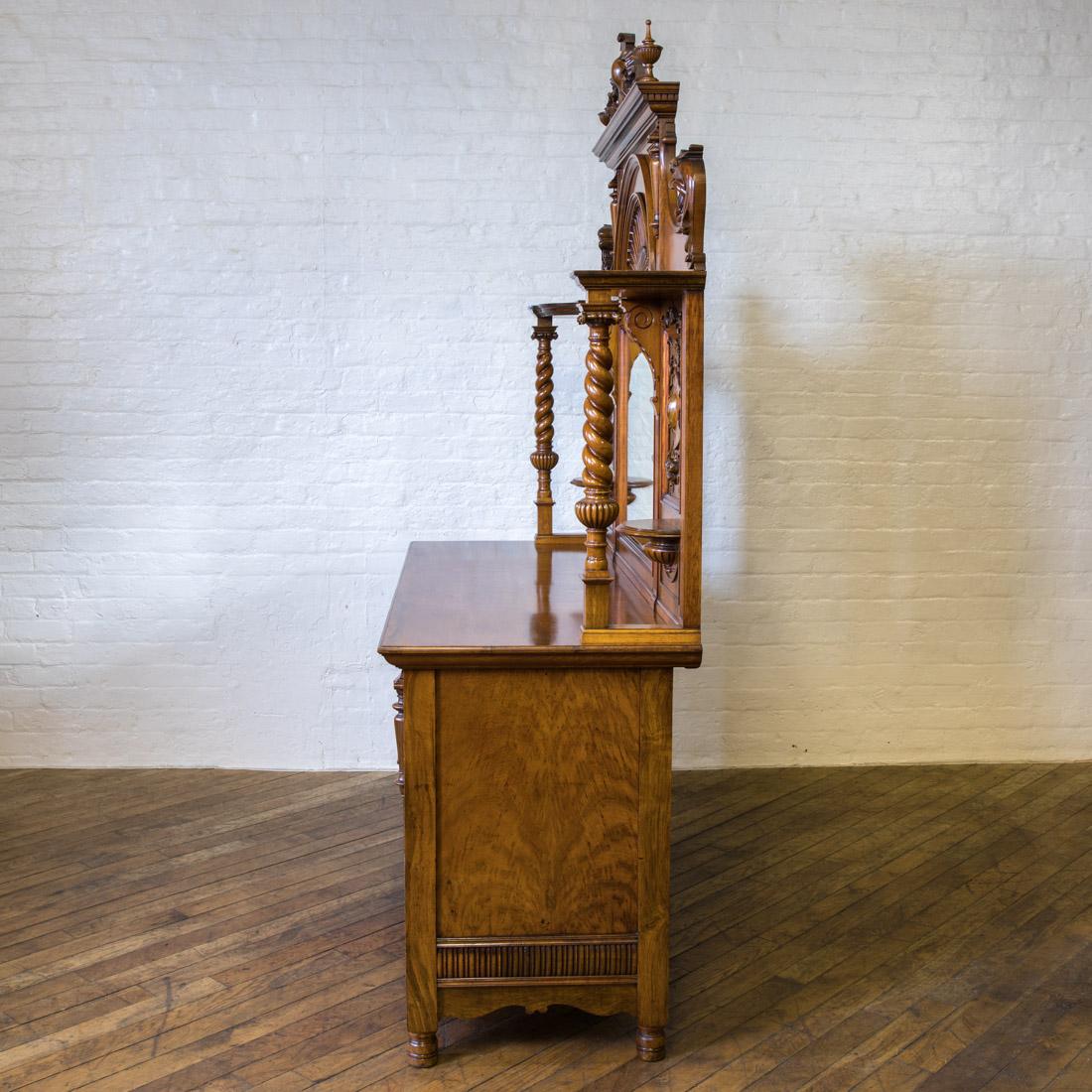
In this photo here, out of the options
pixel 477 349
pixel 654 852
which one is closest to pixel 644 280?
pixel 654 852

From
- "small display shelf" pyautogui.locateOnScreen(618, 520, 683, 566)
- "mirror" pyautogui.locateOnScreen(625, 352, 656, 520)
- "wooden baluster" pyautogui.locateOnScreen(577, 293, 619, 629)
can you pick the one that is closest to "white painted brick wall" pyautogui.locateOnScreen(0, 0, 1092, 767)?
"mirror" pyautogui.locateOnScreen(625, 352, 656, 520)

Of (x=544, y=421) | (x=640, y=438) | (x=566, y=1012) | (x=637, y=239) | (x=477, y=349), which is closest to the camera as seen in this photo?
(x=566, y=1012)

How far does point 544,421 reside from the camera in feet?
14.4

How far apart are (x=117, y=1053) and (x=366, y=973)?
26.0 inches

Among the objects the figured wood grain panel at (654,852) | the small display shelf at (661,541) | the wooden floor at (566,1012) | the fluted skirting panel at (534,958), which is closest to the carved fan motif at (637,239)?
the small display shelf at (661,541)

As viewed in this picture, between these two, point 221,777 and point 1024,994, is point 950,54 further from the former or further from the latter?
point 221,777

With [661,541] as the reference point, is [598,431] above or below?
above

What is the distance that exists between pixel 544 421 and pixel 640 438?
33.8 inches

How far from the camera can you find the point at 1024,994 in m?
3.17

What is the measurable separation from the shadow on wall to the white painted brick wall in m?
0.01

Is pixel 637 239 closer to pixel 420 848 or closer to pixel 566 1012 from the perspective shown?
pixel 420 848

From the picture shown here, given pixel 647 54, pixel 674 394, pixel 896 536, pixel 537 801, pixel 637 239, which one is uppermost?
pixel 647 54

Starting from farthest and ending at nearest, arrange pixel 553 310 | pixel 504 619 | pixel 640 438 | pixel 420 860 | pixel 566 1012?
pixel 553 310
pixel 640 438
pixel 566 1012
pixel 504 619
pixel 420 860

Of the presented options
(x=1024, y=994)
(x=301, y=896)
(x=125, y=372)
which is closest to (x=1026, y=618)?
(x=1024, y=994)
